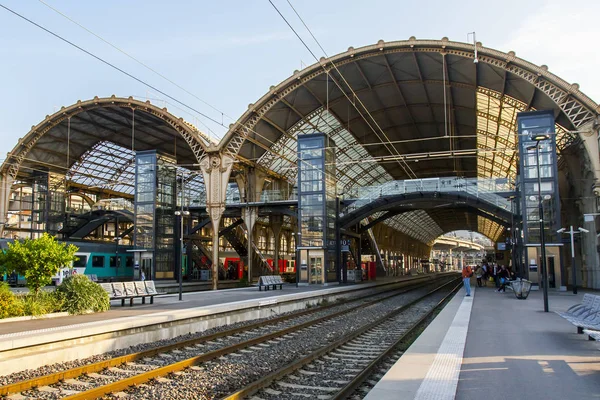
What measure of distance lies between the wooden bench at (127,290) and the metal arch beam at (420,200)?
22098 mm

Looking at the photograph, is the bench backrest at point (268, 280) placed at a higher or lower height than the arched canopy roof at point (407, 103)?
lower

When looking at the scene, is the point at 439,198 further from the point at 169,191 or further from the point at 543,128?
the point at 169,191

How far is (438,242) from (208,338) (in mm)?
113276

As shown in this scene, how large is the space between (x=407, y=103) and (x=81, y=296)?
35.3 m

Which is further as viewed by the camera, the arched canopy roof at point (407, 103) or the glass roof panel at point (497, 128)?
the glass roof panel at point (497, 128)

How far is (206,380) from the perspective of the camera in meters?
9.10

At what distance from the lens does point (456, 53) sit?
110 feet

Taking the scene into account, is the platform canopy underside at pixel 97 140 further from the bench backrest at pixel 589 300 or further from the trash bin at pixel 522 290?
the bench backrest at pixel 589 300

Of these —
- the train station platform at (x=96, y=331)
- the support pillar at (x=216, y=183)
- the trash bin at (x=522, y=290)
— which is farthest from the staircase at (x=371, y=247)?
the train station platform at (x=96, y=331)

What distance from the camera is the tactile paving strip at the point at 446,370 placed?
6.78 metres

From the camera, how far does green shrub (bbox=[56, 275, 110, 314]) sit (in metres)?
16.4

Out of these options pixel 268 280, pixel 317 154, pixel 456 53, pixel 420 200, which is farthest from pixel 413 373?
pixel 420 200

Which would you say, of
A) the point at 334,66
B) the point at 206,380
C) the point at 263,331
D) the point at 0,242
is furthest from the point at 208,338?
the point at 0,242

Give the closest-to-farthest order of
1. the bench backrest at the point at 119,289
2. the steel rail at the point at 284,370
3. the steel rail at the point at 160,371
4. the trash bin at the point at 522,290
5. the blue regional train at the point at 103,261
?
the steel rail at the point at 160,371 < the steel rail at the point at 284,370 < the bench backrest at the point at 119,289 < the trash bin at the point at 522,290 < the blue regional train at the point at 103,261
